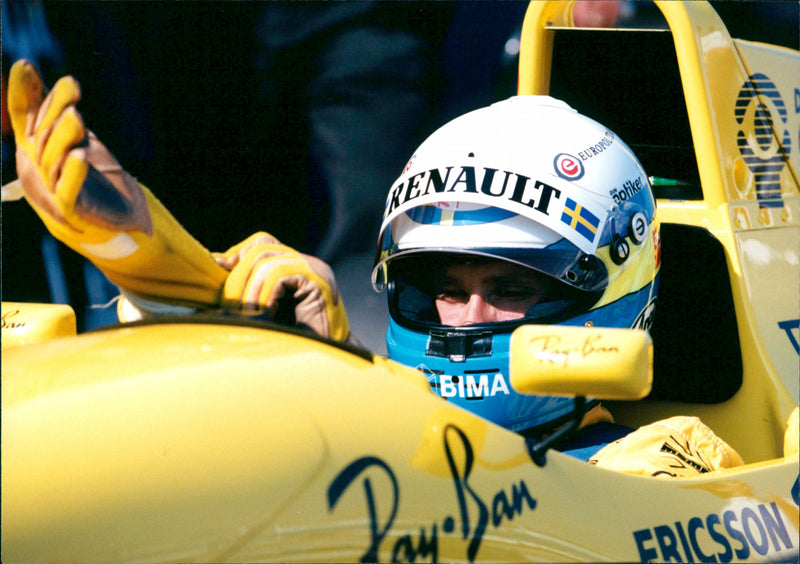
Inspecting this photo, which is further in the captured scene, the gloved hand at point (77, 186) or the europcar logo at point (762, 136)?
the europcar logo at point (762, 136)

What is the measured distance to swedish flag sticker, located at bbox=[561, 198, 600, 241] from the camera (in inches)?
86.4

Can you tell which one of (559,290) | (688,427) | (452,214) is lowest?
(688,427)

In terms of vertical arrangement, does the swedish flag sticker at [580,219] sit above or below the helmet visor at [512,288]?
above

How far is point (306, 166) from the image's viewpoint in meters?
3.82

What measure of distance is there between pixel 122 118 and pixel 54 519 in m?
1.24

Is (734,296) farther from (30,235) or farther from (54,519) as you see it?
(54,519)

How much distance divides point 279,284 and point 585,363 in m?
0.43

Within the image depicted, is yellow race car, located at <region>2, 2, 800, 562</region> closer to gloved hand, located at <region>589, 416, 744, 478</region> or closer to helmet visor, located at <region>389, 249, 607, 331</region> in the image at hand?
gloved hand, located at <region>589, 416, 744, 478</region>

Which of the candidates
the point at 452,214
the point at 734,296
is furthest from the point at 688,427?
the point at 452,214

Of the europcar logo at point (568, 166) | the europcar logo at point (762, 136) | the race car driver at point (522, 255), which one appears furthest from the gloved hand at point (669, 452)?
the europcar logo at point (762, 136)

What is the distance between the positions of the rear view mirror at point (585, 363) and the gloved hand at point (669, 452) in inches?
26.0

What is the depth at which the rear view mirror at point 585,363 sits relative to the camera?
1213mm

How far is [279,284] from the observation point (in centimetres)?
130

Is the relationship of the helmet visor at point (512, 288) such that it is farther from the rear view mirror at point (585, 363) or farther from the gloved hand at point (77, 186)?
the gloved hand at point (77, 186)
